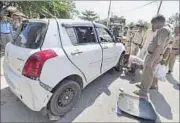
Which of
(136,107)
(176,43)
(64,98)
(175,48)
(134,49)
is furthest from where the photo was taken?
(134,49)

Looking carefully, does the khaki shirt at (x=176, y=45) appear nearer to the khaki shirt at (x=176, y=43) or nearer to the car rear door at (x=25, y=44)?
the khaki shirt at (x=176, y=43)

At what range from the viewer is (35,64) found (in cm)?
213

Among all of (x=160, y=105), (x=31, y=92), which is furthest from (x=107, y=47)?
(x=31, y=92)

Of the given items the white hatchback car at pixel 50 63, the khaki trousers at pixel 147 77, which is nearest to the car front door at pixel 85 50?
the white hatchback car at pixel 50 63

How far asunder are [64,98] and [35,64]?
35.7 inches

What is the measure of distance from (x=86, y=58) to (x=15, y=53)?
1.21m

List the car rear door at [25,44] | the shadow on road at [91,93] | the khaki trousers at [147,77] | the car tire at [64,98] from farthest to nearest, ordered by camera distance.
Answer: the khaki trousers at [147,77], the shadow on road at [91,93], the car tire at [64,98], the car rear door at [25,44]

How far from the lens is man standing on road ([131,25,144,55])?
6691 mm

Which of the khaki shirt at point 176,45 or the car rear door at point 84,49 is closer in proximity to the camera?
the car rear door at point 84,49

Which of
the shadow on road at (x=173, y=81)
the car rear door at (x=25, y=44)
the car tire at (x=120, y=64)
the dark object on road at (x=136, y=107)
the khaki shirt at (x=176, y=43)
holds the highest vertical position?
the car rear door at (x=25, y=44)

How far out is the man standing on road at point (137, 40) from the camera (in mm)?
6691

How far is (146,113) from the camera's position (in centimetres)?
303

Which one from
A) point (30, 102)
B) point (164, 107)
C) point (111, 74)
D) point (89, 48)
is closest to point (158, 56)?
Result: point (164, 107)

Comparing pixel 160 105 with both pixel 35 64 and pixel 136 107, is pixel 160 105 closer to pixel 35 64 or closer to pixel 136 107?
pixel 136 107
